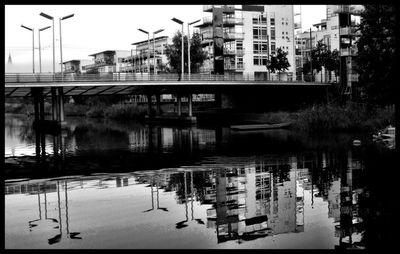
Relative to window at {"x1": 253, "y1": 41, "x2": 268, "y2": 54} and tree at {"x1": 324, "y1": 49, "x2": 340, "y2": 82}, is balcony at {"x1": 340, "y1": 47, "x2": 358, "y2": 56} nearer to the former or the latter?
tree at {"x1": 324, "y1": 49, "x2": 340, "y2": 82}

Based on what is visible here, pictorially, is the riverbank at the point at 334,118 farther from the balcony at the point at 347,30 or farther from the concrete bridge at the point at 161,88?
the balcony at the point at 347,30

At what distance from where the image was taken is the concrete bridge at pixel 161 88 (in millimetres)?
48781

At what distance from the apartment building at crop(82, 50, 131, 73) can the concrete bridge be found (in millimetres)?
64163

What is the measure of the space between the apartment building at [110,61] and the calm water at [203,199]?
108 m

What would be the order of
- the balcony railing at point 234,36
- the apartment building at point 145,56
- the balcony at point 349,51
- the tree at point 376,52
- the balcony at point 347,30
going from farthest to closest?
1. the apartment building at point 145,56
2. the balcony railing at point 234,36
3. the balcony at point 347,30
4. the balcony at point 349,51
5. the tree at point 376,52

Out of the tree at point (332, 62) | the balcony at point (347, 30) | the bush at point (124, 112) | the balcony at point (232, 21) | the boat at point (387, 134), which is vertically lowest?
the boat at point (387, 134)

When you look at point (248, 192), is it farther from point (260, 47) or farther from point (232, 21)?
point (260, 47)

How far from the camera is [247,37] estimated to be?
8006 centimetres

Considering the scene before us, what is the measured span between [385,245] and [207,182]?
29.8ft

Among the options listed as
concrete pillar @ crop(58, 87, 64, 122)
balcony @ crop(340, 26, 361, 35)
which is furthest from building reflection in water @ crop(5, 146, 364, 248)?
balcony @ crop(340, 26, 361, 35)

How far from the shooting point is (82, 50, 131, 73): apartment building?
5256 inches

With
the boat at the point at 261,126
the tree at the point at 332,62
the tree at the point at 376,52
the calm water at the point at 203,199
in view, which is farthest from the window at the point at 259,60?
the calm water at the point at 203,199

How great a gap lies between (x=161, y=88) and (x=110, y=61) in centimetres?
8155

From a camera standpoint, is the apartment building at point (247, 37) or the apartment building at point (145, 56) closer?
the apartment building at point (247, 37)
